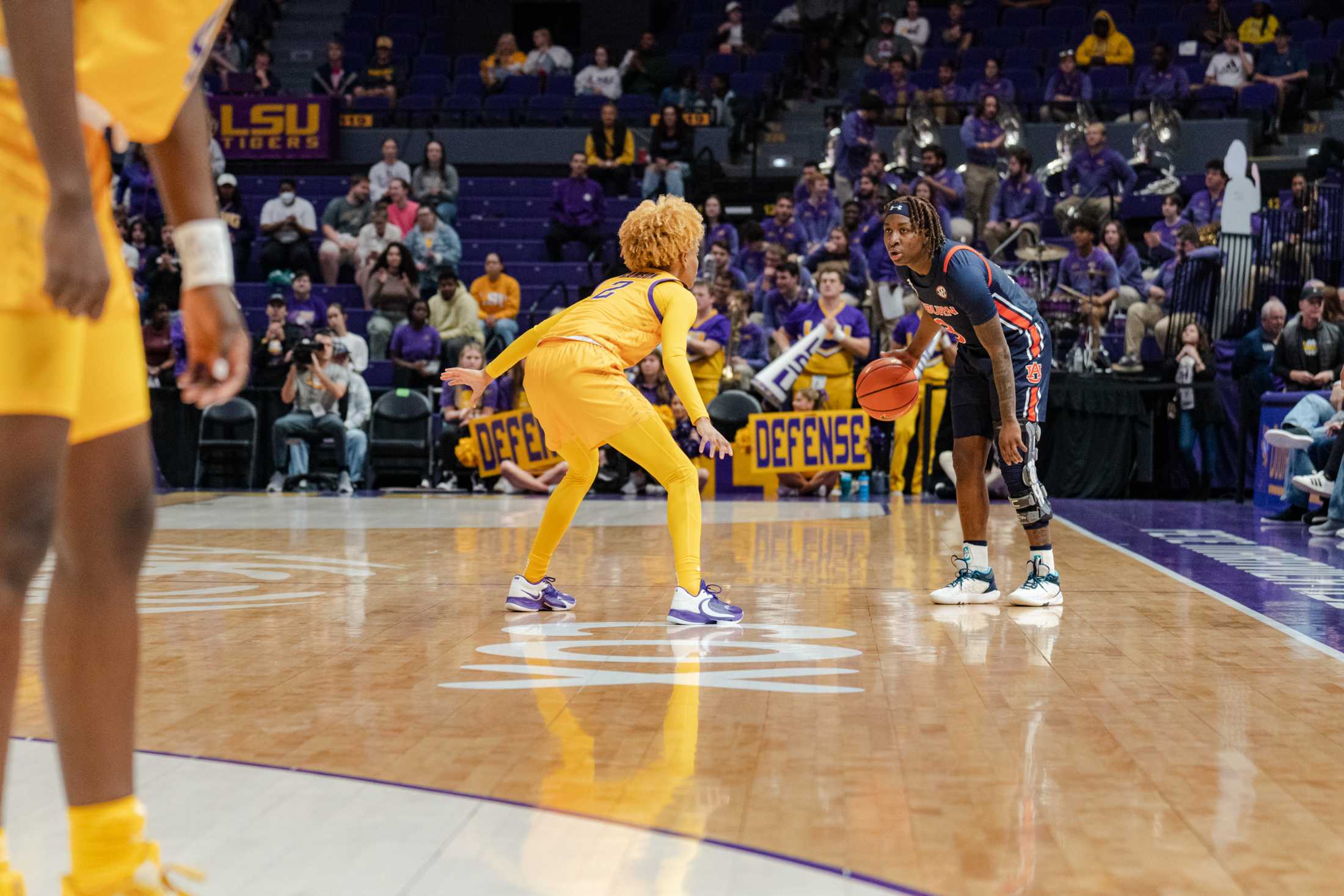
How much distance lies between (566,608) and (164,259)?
10.8 metres

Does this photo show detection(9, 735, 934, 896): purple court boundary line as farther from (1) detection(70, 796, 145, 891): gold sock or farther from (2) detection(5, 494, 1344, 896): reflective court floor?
(1) detection(70, 796, 145, 891): gold sock

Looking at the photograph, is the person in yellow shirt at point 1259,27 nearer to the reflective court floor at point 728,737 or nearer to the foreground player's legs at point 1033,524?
the reflective court floor at point 728,737

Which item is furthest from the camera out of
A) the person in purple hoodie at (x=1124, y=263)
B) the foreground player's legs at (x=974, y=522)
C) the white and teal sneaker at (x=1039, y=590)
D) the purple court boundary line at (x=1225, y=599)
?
the person in purple hoodie at (x=1124, y=263)

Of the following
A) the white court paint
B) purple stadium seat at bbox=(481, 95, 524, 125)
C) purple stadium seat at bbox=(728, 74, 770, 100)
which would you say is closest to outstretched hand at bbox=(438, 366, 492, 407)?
the white court paint

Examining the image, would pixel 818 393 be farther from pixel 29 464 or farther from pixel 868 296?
pixel 29 464

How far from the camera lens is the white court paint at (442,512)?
9.52 m

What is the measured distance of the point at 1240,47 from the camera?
1733 cm

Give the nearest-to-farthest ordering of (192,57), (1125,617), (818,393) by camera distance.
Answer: (192,57), (1125,617), (818,393)

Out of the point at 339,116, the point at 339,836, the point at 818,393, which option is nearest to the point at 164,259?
the point at 339,116

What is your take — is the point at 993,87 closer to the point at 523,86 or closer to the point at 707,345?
the point at 523,86

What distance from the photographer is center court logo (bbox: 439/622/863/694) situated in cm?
414

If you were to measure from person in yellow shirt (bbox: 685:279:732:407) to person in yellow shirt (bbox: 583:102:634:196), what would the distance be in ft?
14.4

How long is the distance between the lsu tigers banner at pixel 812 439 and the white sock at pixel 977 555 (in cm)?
647

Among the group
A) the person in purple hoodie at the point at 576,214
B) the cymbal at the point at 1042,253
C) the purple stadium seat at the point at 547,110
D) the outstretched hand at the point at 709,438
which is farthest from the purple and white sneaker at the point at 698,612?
the purple stadium seat at the point at 547,110
